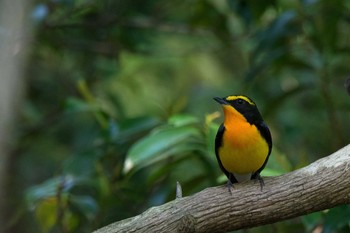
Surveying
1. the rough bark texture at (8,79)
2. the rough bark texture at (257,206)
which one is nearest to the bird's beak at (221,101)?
the rough bark texture at (257,206)

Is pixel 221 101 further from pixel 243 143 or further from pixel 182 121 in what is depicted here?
pixel 182 121

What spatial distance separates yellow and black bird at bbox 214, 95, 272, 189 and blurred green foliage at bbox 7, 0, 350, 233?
1.22 ft

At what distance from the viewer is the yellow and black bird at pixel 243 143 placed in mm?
3748

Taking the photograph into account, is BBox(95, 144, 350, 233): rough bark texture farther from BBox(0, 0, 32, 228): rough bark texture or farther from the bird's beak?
BBox(0, 0, 32, 228): rough bark texture

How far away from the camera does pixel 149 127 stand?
504cm

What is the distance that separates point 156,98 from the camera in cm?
790

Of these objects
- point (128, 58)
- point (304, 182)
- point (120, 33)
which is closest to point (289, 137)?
point (120, 33)

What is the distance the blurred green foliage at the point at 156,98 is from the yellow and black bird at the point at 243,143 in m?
0.37

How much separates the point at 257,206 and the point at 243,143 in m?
0.58

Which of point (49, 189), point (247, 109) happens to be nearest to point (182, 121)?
point (247, 109)

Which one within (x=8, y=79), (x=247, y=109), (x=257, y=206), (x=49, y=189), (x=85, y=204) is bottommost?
(x=85, y=204)

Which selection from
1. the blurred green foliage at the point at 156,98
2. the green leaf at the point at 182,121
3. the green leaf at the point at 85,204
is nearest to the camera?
the green leaf at the point at 182,121

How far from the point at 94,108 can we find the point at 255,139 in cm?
172

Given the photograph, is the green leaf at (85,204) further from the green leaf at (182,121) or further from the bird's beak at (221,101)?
the bird's beak at (221,101)
